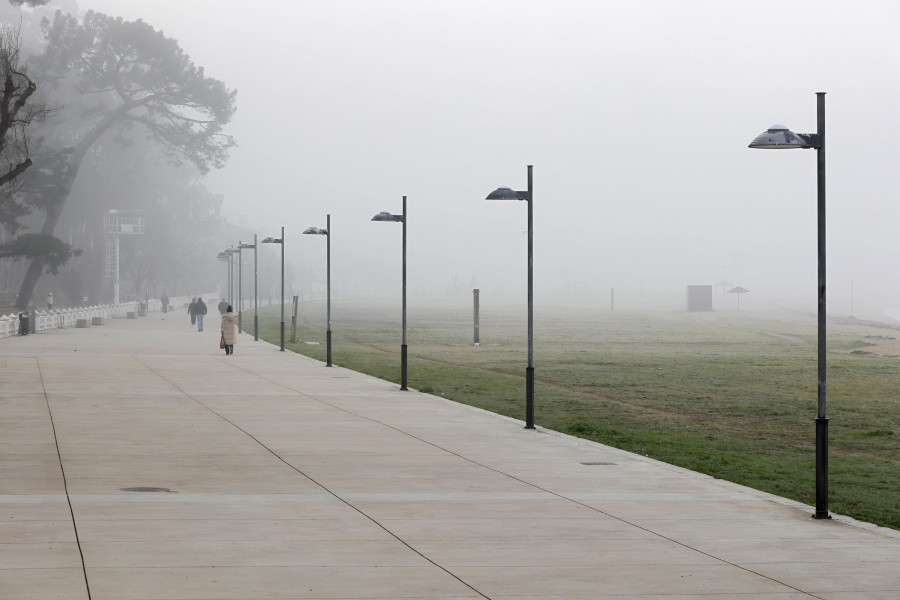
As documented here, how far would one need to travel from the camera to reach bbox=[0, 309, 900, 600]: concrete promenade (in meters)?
8.55

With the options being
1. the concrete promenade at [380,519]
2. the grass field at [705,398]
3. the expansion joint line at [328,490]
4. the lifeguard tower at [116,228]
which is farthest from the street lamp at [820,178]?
the lifeguard tower at [116,228]

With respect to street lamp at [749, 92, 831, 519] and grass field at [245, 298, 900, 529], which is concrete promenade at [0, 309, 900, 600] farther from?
grass field at [245, 298, 900, 529]

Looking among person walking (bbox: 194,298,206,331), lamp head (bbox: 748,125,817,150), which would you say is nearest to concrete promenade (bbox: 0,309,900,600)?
lamp head (bbox: 748,125,817,150)

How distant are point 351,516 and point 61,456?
524cm

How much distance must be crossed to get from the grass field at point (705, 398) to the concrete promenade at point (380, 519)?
1677 mm

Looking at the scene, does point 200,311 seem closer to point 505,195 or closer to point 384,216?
point 384,216

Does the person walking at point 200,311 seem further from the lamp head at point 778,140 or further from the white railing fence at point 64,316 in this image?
the lamp head at point 778,140

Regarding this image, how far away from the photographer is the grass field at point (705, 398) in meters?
16.6

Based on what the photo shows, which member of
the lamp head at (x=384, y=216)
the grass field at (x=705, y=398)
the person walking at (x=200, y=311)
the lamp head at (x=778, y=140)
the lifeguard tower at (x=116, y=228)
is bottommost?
the grass field at (x=705, y=398)

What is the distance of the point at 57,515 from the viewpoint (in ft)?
35.7

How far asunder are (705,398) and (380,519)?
749 inches

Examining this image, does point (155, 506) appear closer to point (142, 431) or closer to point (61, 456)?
point (61, 456)

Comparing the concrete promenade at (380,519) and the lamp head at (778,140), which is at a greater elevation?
the lamp head at (778,140)

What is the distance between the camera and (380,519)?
36.4ft
